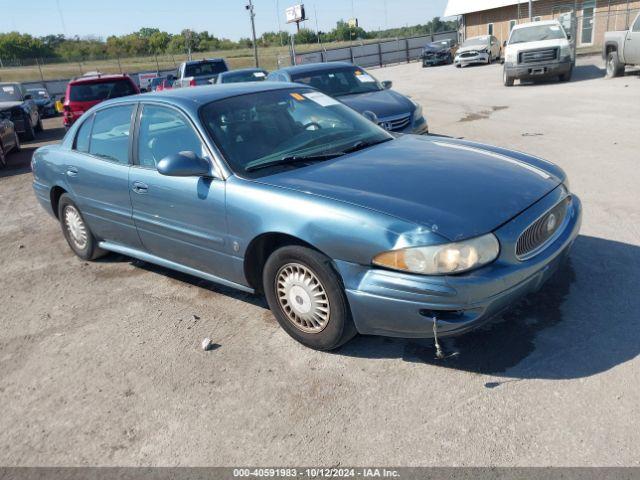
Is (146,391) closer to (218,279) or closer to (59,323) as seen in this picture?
(218,279)

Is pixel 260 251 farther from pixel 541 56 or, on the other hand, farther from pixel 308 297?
pixel 541 56

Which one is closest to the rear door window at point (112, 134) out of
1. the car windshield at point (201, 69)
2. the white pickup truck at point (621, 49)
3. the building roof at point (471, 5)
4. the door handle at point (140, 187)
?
the door handle at point (140, 187)

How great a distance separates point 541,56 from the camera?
16.4 metres

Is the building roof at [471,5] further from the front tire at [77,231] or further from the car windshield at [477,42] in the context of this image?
the front tire at [77,231]

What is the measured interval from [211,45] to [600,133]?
3731 inches

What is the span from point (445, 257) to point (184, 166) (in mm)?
1811

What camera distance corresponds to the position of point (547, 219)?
346cm

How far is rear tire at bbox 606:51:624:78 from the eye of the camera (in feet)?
53.8

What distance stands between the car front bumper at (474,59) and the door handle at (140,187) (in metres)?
27.0

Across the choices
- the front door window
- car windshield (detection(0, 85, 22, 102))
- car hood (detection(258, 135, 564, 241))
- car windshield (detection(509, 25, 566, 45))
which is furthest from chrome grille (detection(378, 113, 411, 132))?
the front door window

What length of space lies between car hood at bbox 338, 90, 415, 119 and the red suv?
7333 mm

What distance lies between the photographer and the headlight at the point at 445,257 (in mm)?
2945

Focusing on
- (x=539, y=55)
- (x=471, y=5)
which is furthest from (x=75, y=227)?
(x=471, y=5)

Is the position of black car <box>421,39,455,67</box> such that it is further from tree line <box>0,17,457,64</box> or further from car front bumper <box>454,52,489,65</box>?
tree line <box>0,17,457,64</box>
